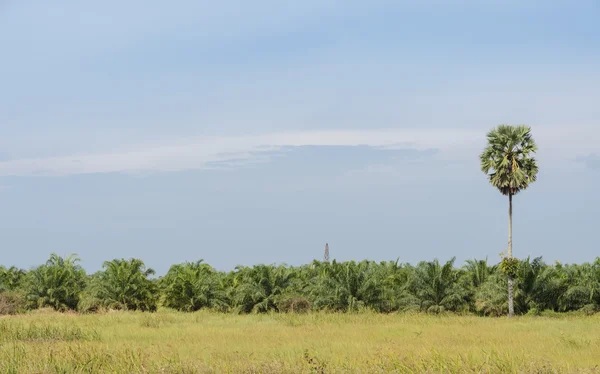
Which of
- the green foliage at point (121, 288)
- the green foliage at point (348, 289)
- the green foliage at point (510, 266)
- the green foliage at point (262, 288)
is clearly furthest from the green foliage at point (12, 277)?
the green foliage at point (510, 266)

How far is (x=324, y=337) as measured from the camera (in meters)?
21.1

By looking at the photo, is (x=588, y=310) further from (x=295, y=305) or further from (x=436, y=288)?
(x=295, y=305)

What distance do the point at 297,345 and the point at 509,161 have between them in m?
23.8

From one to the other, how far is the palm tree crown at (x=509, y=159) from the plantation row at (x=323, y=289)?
452cm

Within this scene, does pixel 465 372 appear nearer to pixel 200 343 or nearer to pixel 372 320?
pixel 200 343

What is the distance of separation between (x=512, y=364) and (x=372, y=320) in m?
16.1

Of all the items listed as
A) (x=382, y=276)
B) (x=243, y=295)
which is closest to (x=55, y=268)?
(x=243, y=295)

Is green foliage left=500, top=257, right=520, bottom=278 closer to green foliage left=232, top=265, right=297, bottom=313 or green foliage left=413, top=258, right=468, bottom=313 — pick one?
green foliage left=413, top=258, right=468, bottom=313

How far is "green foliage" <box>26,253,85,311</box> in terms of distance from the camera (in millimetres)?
37125

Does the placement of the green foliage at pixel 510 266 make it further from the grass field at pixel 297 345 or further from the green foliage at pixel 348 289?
the green foliage at pixel 348 289

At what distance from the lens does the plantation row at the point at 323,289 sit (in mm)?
34219

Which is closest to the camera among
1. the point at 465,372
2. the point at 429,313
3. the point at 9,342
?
the point at 465,372

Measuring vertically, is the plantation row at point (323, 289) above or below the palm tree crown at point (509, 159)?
below

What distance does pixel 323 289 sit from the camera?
3403 cm
